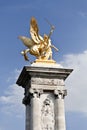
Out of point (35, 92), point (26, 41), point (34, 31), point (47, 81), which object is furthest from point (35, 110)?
point (34, 31)

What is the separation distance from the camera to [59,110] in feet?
80.1

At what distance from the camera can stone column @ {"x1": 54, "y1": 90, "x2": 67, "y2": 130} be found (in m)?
24.1

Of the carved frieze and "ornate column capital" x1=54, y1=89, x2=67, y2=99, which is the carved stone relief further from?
the carved frieze

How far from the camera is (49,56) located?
85.7 feet

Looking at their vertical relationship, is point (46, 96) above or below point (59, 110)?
above

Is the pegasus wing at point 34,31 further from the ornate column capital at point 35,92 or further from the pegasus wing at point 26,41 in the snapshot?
the ornate column capital at point 35,92

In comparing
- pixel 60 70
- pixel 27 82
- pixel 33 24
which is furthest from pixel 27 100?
pixel 33 24

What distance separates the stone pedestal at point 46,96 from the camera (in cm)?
2409

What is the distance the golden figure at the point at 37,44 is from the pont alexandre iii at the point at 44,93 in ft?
0.91

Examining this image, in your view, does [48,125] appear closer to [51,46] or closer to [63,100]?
[63,100]

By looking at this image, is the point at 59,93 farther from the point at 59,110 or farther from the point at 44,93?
the point at 59,110

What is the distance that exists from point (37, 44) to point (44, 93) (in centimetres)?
349

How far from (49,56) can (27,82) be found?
2198 millimetres

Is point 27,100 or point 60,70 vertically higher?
point 60,70
